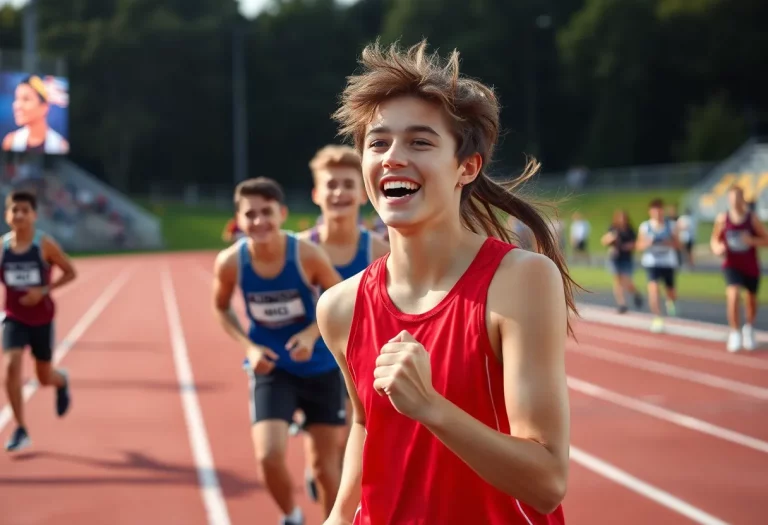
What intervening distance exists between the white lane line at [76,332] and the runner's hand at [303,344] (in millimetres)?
4519

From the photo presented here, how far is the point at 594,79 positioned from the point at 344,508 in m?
59.5

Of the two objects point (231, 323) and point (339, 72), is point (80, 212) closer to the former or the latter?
point (339, 72)

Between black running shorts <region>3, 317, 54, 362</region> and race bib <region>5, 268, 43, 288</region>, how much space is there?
0.32 metres

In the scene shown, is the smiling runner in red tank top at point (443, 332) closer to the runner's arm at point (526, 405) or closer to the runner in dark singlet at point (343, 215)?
the runner's arm at point (526, 405)

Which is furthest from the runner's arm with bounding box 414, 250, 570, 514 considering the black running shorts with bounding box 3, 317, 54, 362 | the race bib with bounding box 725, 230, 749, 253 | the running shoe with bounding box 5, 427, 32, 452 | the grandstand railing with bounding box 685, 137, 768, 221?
the grandstand railing with bounding box 685, 137, 768, 221

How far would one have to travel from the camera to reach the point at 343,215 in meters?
6.16

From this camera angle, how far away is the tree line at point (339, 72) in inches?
2253

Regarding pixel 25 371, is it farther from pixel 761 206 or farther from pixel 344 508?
pixel 761 206

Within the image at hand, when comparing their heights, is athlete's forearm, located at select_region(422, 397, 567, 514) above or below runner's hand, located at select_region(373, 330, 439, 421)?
below

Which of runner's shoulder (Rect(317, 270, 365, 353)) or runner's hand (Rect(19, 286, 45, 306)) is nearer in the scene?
runner's shoulder (Rect(317, 270, 365, 353))

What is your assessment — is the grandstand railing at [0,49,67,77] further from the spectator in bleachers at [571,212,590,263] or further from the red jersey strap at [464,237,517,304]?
the red jersey strap at [464,237,517,304]

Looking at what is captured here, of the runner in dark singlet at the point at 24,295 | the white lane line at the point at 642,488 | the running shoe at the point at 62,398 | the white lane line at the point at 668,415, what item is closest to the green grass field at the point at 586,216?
the white lane line at the point at 668,415

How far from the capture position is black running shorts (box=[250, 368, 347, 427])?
5430 mm

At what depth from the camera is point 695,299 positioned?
742 inches
